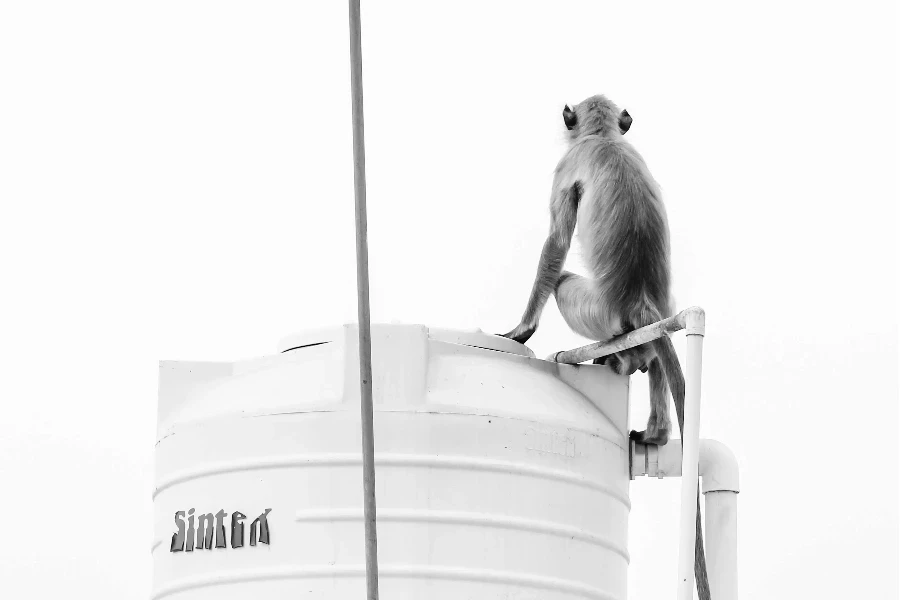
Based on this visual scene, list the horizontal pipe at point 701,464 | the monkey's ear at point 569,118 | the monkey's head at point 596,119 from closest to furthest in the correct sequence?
1. the horizontal pipe at point 701,464
2. the monkey's head at point 596,119
3. the monkey's ear at point 569,118

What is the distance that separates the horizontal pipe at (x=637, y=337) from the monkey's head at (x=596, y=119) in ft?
4.02

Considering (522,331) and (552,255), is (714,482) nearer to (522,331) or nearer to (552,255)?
(522,331)

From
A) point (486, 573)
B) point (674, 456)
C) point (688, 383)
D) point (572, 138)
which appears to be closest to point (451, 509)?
point (486, 573)

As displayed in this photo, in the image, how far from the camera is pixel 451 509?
131 inches

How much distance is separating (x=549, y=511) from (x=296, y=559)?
0.70 meters

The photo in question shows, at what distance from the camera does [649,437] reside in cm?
399

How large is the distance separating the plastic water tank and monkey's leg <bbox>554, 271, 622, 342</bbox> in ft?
1.95

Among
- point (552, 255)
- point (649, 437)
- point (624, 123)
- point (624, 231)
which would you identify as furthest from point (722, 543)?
point (624, 123)

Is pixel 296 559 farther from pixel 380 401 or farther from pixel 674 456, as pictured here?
pixel 674 456

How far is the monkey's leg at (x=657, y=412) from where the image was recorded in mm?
3994

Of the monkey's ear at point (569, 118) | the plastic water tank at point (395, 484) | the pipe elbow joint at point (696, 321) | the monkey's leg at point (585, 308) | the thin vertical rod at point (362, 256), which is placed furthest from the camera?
the monkey's ear at point (569, 118)

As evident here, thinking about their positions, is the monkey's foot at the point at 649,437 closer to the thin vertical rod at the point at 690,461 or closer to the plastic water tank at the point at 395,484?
the plastic water tank at the point at 395,484

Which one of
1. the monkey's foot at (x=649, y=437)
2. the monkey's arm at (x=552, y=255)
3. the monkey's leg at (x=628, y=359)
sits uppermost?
the monkey's arm at (x=552, y=255)

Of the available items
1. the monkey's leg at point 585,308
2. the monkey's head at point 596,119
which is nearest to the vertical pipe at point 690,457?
the monkey's leg at point 585,308
